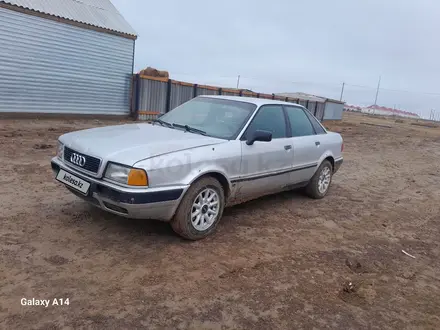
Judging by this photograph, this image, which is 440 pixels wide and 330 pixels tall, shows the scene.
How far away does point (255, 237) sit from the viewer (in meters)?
4.36

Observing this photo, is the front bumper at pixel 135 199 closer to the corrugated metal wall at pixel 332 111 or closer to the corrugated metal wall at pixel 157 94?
the corrugated metal wall at pixel 157 94

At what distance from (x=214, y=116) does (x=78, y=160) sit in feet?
5.91

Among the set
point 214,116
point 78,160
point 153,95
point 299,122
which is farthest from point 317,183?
point 153,95

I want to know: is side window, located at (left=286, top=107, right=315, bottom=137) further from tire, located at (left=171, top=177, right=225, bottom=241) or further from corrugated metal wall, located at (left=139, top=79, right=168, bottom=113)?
corrugated metal wall, located at (left=139, top=79, right=168, bottom=113)

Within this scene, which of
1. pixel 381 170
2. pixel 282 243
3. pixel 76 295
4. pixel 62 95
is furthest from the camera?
pixel 62 95

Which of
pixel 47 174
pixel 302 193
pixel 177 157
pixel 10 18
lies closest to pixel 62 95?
pixel 10 18

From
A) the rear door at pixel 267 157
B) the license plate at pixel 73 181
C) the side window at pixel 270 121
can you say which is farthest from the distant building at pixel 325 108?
the license plate at pixel 73 181

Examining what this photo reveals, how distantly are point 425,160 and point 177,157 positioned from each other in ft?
38.4

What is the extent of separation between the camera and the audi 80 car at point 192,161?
3529 millimetres

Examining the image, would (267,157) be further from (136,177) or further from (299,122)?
(136,177)

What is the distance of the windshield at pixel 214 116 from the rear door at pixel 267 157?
0.16 m

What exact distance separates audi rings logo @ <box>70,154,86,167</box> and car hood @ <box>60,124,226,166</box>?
7 centimetres

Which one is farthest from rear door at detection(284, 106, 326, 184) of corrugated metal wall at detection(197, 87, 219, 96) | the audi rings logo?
corrugated metal wall at detection(197, 87, 219, 96)

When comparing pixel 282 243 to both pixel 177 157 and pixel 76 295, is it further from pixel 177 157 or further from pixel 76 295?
pixel 76 295
